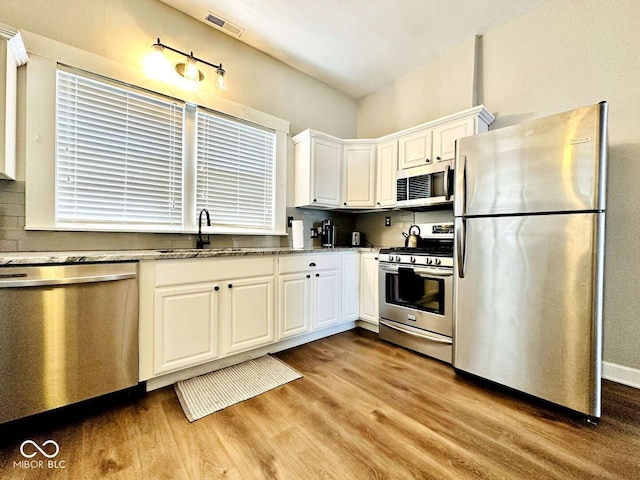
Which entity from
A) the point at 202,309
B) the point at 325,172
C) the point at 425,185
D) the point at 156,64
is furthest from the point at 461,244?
the point at 156,64

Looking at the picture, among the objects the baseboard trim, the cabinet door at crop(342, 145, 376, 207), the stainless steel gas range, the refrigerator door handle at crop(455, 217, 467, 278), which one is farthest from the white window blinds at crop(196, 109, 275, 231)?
the baseboard trim

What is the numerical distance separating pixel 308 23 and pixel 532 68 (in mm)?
2145

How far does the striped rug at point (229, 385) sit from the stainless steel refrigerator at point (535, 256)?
4.76 feet

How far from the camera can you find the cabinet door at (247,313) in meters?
2.22

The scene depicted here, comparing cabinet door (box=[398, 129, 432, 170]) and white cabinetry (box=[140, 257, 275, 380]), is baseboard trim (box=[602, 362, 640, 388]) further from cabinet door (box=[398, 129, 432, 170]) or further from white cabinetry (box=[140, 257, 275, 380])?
white cabinetry (box=[140, 257, 275, 380])

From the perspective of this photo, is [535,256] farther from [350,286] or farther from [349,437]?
[350,286]

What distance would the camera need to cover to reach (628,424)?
162 cm

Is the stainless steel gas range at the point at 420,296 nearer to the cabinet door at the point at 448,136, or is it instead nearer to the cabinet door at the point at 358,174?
the cabinet door at the point at 448,136

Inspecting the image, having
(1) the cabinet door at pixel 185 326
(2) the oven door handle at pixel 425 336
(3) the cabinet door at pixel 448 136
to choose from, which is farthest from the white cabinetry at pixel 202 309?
(3) the cabinet door at pixel 448 136

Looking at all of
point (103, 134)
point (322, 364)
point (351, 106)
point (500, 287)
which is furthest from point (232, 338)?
point (351, 106)

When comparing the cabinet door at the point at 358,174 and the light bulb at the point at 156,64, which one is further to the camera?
the cabinet door at the point at 358,174

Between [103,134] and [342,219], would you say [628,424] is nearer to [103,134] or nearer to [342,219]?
[342,219]

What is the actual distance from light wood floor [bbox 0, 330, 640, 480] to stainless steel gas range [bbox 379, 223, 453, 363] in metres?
0.47

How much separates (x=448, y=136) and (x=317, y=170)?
142 cm
